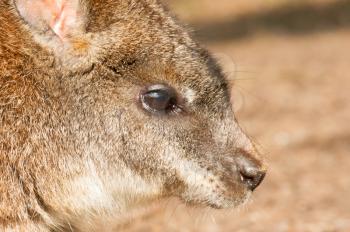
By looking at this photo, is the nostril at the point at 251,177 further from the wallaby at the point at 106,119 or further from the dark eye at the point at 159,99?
the dark eye at the point at 159,99

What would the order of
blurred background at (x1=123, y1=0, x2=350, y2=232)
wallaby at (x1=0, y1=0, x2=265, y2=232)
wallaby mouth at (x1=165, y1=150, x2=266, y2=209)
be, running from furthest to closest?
blurred background at (x1=123, y1=0, x2=350, y2=232) < wallaby mouth at (x1=165, y1=150, x2=266, y2=209) < wallaby at (x1=0, y1=0, x2=265, y2=232)

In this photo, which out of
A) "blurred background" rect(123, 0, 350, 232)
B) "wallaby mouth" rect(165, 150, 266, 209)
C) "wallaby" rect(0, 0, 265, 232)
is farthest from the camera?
"blurred background" rect(123, 0, 350, 232)

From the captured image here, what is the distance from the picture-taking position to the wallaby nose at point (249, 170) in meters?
6.02

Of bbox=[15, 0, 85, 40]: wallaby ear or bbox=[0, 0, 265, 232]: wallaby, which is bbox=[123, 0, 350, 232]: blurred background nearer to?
bbox=[0, 0, 265, 232]: wallaby

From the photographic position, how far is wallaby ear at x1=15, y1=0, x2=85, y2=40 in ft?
18.9

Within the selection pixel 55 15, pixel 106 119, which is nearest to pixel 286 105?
pixel 106 119

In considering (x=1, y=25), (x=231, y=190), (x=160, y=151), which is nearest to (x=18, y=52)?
(x=1, y=25)

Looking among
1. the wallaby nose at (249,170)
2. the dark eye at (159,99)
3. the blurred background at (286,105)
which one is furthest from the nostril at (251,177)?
the dark eye at (159,99)

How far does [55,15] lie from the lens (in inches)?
229

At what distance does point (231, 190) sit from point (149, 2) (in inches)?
51.4

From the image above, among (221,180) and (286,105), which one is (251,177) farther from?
(286,105)

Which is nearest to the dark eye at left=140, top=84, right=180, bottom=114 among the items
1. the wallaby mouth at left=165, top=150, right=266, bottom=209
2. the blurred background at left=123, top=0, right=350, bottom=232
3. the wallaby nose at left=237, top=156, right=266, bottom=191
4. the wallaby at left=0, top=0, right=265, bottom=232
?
the wallaby at left=0, top=0, right=265, bottom=232

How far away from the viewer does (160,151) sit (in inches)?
233

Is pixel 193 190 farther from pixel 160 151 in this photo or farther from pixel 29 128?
pixel 29 128
